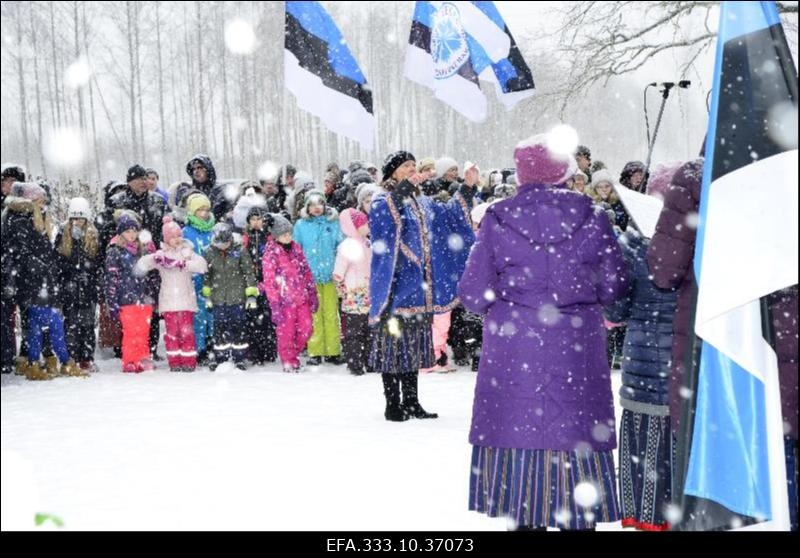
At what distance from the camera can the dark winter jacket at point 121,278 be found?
8.42 metres

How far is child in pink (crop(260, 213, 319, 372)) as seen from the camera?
830 cm

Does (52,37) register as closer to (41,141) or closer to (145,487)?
(41,141)

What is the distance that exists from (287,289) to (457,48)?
2687 millimetres

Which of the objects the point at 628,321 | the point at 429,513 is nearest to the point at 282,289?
the point at 429,513

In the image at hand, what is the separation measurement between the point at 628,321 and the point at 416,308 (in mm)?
2427

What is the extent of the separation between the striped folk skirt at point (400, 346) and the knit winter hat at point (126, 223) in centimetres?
355

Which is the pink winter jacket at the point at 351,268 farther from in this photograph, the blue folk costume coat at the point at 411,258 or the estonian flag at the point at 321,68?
the blue folk costume coat at the point at 411,258

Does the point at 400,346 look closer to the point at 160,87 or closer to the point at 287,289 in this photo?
the point at 287,289

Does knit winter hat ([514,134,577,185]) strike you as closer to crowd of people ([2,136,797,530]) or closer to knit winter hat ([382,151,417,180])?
crowd of people ([2,136,797,530])

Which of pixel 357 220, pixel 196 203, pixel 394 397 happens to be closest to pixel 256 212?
pixel 196 203

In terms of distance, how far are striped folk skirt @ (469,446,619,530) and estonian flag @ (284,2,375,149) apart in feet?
13.3

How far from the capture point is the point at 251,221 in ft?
28.7

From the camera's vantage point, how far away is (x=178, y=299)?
337 inches

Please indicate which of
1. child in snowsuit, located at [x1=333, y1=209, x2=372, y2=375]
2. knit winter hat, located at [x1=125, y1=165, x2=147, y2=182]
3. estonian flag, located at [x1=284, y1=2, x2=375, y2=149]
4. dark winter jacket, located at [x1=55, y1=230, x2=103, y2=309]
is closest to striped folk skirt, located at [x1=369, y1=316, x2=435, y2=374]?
estonian flag, located at [x1=284, y1=2, x2=375, y2=149]
